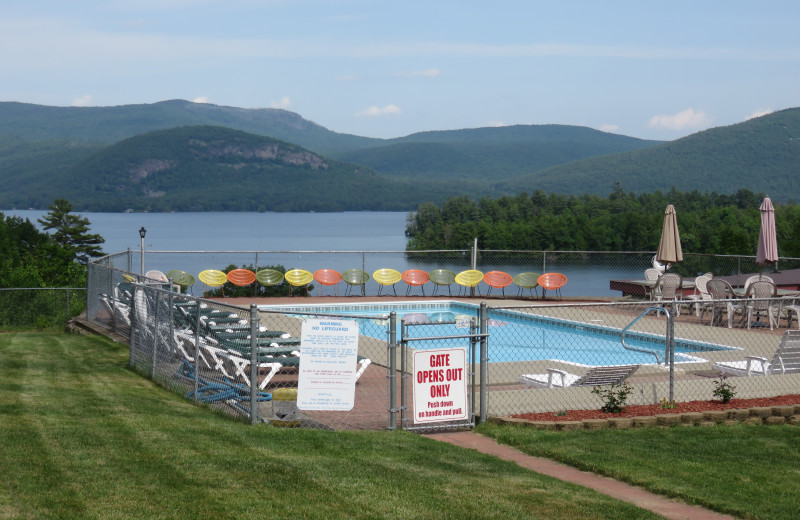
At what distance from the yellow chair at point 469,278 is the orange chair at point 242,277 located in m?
5.30

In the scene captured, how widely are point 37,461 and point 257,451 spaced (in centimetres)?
161

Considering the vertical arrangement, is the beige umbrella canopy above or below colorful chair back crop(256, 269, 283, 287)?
above

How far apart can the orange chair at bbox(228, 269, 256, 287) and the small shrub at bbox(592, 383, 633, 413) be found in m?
14.4

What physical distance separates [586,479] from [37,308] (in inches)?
883

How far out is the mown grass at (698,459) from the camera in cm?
635

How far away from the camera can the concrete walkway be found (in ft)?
20.0

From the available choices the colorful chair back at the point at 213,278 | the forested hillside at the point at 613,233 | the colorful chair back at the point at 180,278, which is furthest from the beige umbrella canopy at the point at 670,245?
the forested hillside at the point at 613,233

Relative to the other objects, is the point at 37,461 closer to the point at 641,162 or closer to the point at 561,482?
the point at 561,482

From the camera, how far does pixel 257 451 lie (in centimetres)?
700

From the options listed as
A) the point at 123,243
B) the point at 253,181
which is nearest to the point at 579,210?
the point at 123,243

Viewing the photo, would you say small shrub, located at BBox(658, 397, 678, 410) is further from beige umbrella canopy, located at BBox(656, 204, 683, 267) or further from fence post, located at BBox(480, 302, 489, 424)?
beige umbrella canopy, located at BBox(656, 204, 683, 267)

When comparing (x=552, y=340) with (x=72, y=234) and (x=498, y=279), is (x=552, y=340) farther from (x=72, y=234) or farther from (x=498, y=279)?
(x=72, y=234)

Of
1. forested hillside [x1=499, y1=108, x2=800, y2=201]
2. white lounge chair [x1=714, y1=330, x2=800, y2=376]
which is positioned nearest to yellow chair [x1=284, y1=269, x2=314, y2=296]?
white lounge chair [x1=714, y1=330, x2=800, y2=376]

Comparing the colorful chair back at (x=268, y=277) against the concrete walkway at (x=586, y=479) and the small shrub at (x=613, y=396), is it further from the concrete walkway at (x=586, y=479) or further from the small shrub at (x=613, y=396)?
the concrete walkway at (x=586, y=479)
